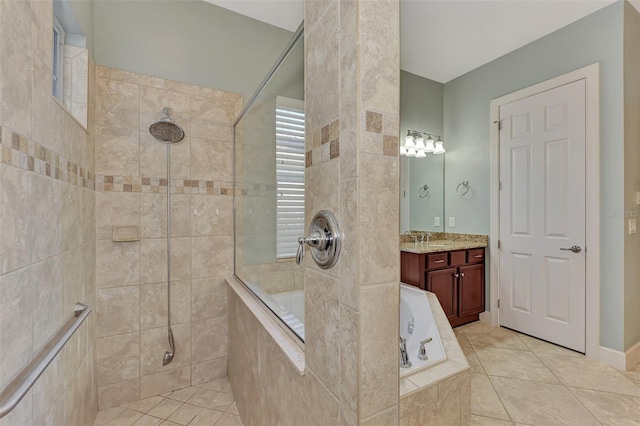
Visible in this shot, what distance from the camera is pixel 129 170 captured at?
6.37 ft

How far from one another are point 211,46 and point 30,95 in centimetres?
165

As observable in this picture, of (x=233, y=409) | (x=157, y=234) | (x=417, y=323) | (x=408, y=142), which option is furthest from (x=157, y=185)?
(x=408, y=142)

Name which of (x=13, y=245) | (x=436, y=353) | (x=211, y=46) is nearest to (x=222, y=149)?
(x=211, y=46)

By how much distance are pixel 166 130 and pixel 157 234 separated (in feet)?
2.43

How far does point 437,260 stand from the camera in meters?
2.74

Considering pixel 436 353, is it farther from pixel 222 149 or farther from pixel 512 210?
pixel 512 210

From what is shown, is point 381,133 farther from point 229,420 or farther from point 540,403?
point 540,403

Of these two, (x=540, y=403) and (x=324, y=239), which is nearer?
(x=324, y=239)

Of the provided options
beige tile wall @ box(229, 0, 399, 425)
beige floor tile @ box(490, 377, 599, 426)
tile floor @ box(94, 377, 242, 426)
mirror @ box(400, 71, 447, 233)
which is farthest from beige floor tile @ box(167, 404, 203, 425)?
mirror @ box(400, 71, 447, 233)

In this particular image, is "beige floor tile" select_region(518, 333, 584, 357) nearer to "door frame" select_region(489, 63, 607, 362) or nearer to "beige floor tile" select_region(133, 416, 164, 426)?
"door frame" select_region(489, 63, 607, 362)

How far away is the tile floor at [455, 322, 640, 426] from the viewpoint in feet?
5.46

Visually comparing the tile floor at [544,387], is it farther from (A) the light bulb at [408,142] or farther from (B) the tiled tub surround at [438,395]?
(A) the light bulb at [408,142]

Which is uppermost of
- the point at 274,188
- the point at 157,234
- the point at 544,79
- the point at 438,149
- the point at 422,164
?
the point at 544,79

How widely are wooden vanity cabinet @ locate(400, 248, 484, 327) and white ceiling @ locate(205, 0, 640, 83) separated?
81.4 inches
